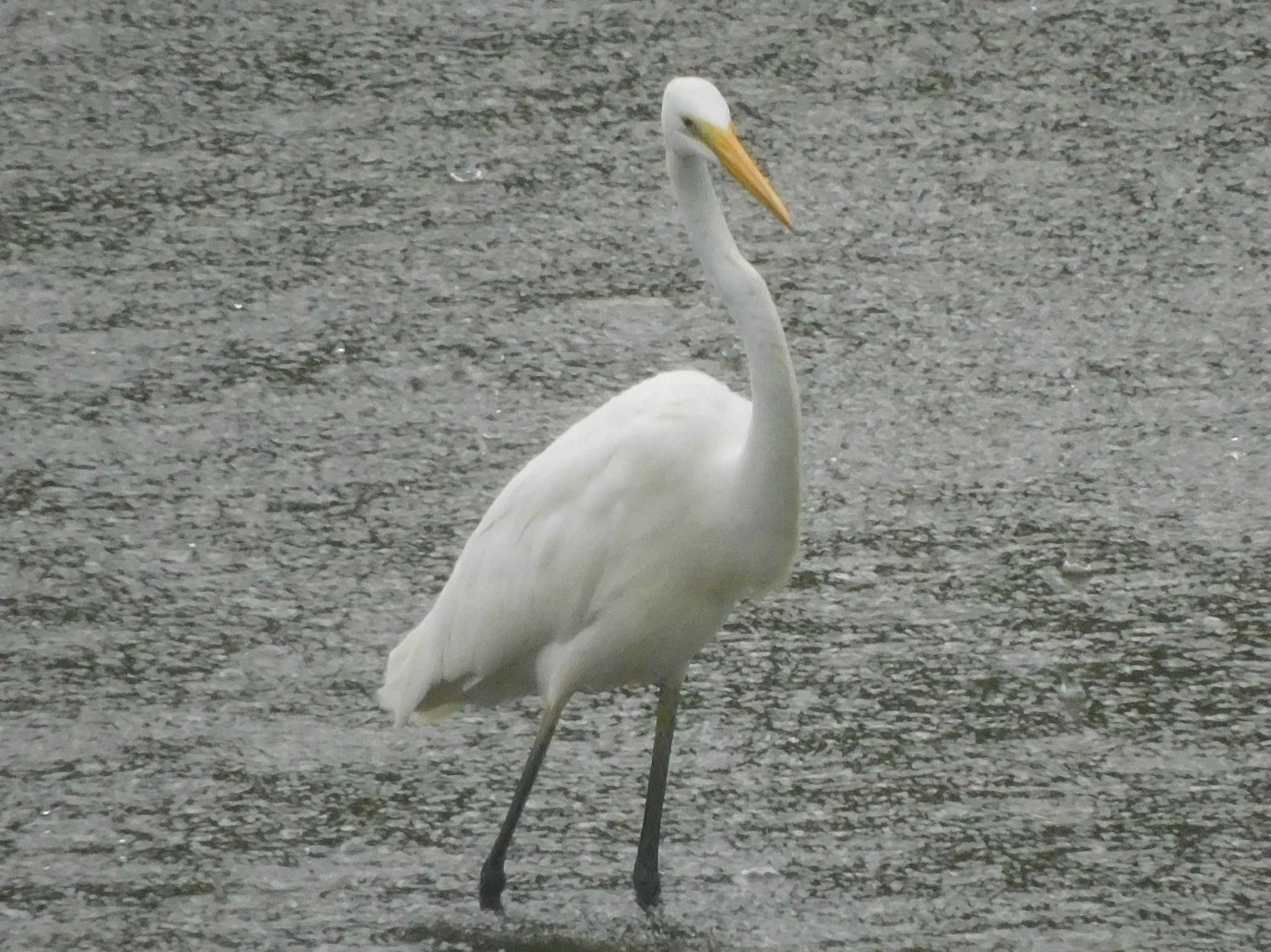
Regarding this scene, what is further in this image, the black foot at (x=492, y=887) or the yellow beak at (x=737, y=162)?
the black foot at (x=492, y=887)

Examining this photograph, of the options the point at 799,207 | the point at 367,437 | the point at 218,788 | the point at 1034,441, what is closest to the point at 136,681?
the point at 218,788

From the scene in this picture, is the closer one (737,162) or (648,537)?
(737,162)

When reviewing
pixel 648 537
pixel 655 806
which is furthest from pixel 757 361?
pixel 655 806

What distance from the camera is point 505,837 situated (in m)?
4.04

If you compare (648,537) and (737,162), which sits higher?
(737,162)

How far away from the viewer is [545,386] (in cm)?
595

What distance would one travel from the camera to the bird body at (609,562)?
13.1 ft

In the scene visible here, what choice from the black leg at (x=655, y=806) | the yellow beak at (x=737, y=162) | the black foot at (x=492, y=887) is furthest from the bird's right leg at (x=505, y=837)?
the yellow beak at (x=737, y=162)

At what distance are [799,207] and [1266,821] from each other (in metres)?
3.08

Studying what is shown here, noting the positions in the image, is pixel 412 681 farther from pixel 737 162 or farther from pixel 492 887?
pixel 737 162

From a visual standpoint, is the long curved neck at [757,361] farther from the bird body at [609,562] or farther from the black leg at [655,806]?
the black leg at [655,806]

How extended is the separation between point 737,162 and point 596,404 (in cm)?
218

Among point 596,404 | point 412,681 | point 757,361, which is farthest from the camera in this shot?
point 596,404

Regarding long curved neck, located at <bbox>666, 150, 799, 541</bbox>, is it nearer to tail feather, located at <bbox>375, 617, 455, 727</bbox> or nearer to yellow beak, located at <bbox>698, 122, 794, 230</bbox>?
yellow beak, located at <bbox>698, 122, 794, 230</bbox>
